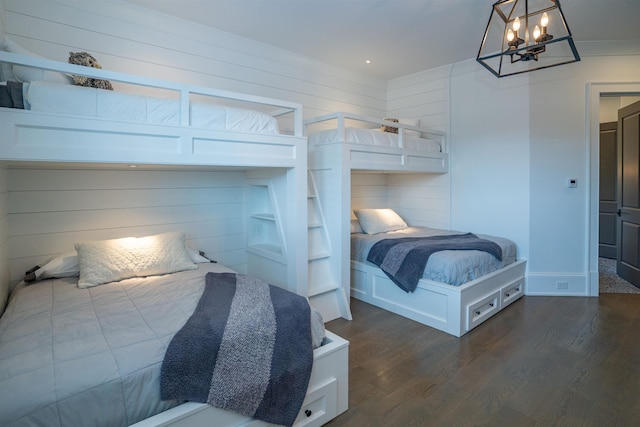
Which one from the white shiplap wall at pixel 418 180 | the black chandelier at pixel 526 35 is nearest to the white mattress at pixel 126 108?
the black chandelier at pixel 526 35

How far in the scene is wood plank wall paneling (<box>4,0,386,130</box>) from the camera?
2.36 m

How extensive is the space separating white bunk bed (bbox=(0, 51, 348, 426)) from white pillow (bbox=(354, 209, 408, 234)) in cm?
129

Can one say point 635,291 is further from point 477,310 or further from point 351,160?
point 351,160

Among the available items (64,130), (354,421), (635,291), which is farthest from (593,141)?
(64,130)

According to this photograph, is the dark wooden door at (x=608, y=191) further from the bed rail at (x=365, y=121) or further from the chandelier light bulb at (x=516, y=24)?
the chandelier light bulb at (x=516, y=24)

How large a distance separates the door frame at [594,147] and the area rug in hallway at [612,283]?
39cm

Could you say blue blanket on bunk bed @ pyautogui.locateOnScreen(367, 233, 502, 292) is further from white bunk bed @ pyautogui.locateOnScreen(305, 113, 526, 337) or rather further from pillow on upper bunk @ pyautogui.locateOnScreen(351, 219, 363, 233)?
pillow on upper bunk @ pyautogui.locateOnScreen(351, 219, 363, 233)

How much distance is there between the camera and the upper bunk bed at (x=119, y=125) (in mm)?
1608

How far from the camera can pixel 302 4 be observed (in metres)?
2.67

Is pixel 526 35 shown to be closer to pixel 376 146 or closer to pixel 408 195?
pixel 376 146

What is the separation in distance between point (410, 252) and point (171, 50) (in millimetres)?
2707

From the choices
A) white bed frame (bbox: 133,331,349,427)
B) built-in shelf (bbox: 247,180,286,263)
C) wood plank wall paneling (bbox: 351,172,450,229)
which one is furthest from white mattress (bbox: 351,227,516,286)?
white bed frame (bbox: 133,331,349,427)

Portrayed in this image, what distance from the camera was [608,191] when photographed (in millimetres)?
5188

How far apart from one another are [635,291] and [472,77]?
2943 millimetres
